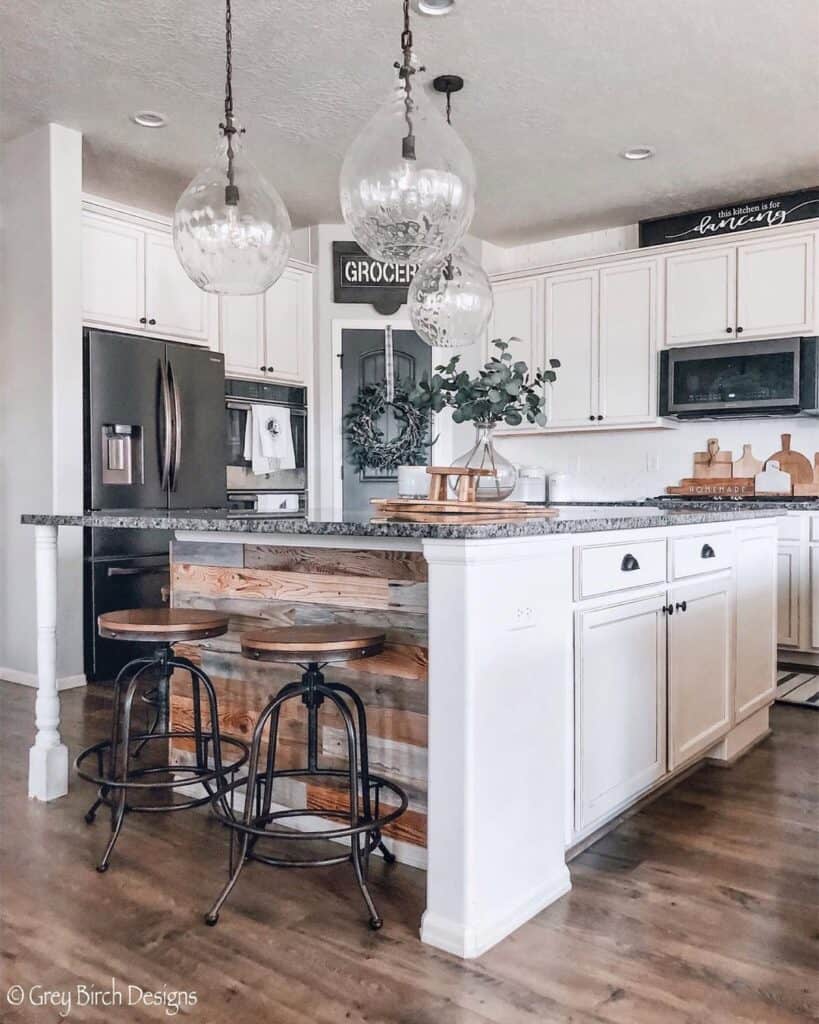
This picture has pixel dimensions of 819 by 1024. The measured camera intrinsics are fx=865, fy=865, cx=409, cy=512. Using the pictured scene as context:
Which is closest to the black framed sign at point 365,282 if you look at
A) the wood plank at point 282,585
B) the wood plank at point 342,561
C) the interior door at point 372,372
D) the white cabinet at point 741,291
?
the interior door at point 372,372

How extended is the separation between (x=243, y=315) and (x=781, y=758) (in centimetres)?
379

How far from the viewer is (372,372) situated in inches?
224

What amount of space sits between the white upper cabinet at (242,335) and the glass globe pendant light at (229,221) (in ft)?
8.87

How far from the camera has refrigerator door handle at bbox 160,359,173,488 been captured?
14.7ft

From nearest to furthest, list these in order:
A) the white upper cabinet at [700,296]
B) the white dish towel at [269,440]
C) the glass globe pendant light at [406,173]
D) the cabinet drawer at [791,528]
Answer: the glass globe pendant light at [406,173] < the cabinet drawer at [791,528] < the white upper cabinet at [700,296] < the white dish towel at [269,440]

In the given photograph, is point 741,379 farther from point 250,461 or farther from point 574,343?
point 250,461

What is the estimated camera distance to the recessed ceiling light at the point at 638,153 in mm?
4379

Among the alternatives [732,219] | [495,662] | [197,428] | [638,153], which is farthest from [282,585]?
[732,219]

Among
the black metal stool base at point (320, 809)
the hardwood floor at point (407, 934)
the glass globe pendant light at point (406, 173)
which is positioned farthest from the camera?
the glass globe pendant light at point (406, 173)

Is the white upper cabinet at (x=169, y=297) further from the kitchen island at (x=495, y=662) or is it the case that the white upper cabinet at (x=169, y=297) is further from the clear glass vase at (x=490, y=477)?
the clear glass vase at (x=490, y=477)

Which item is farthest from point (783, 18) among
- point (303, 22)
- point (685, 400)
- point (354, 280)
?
point (354, 280)

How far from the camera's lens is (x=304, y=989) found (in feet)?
5.24

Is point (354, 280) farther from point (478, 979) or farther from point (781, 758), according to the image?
point (478, 979)

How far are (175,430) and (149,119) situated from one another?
1.49 m
